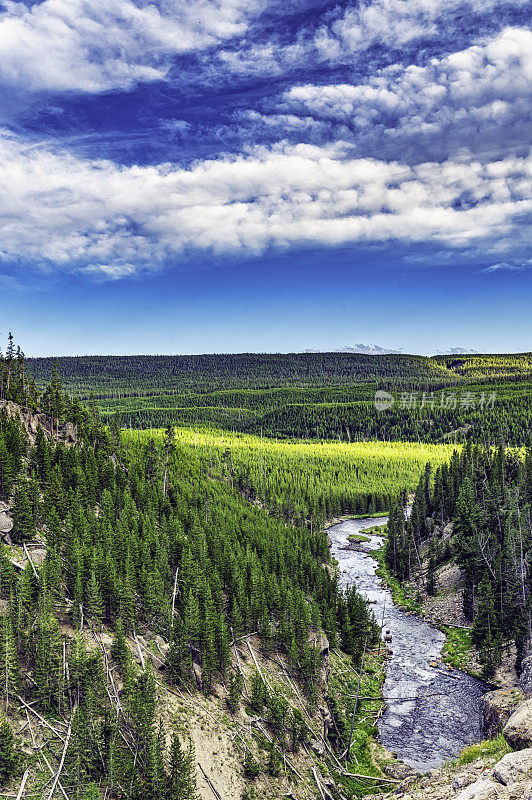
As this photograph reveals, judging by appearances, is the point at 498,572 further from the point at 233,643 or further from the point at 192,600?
the point at 192,600

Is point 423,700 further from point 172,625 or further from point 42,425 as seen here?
point 42,425

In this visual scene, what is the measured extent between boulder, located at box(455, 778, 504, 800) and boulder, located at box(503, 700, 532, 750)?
5318 millimetres

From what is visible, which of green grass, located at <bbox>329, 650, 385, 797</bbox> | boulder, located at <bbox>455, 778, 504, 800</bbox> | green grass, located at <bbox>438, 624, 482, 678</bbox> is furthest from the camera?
green grass, located at <bbox>438, 624, 482, 678</bbox>

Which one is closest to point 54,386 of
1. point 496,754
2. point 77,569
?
point 77,569

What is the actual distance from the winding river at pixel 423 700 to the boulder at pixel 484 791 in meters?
33.8

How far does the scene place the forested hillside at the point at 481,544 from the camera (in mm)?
76000

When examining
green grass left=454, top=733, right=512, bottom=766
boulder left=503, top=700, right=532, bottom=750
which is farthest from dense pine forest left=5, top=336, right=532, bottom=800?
boulder left=503, top=700, right=532, bottom=750

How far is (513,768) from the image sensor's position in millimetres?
23703

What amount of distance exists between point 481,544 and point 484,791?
75.3 meters

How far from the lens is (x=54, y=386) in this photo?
364 feet

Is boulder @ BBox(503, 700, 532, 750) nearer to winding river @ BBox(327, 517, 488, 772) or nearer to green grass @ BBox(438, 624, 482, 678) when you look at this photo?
winding river @ BBox(327, 517, 488, 772)

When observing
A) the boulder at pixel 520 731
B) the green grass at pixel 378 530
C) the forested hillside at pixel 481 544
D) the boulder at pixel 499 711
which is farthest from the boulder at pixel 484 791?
the green grass at pixel 378 530

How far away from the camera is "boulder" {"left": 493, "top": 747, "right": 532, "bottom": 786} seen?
23.0 meters

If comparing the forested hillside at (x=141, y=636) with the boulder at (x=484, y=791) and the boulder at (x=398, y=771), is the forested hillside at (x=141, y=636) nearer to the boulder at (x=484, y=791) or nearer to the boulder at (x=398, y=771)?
the boulder at (x=398, y=771)
